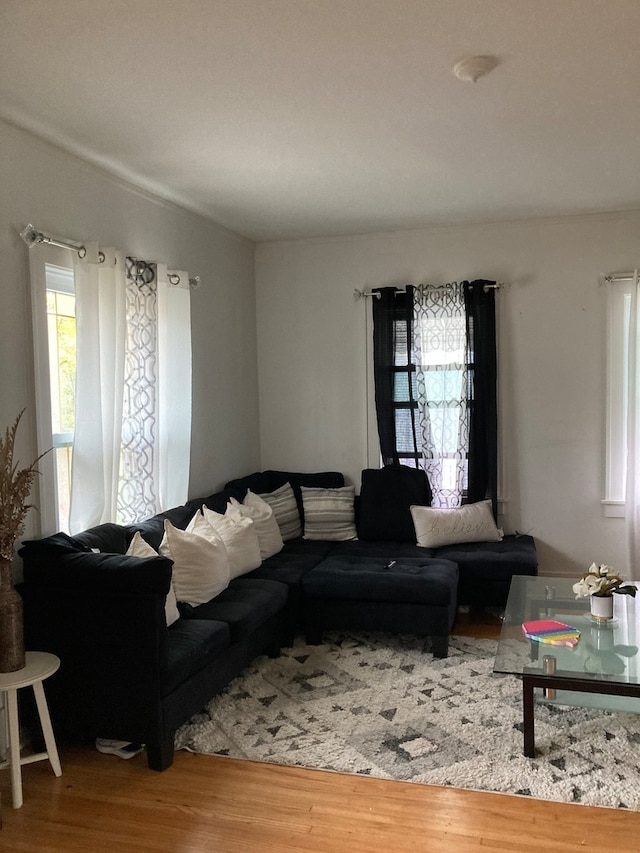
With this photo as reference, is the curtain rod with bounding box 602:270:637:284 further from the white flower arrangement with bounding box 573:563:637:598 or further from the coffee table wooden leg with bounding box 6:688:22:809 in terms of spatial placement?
the coffee table wooden leg with bounding box 6:688:22:809

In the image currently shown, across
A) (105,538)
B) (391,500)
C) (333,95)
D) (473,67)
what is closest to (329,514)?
(391,500)

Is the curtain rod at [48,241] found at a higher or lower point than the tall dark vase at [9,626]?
higher

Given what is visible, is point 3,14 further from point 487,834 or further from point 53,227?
point 487,834

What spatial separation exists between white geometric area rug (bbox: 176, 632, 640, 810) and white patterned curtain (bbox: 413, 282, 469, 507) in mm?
1500

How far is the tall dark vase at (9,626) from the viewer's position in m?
2.63

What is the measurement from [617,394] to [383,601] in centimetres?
229

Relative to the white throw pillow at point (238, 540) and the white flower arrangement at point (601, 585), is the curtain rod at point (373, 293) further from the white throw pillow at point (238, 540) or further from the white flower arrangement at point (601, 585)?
the white flower arrangement at point (601, 585)

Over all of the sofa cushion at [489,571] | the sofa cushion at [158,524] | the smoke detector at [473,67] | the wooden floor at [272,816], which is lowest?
the wooden floor at [272,816]

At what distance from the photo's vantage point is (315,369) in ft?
18.0

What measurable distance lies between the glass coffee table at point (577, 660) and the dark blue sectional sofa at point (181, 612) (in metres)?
0.64

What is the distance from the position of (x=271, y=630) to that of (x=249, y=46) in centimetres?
275

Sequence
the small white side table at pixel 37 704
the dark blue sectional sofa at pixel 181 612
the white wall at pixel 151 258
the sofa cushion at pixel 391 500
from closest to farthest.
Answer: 1. the small white side table at pixel 37 704
2. the dark blue sectional sofa at pixel 181 612
3. the white wall at pixel 151 258
4. the sofa cushion at pixel 391 500

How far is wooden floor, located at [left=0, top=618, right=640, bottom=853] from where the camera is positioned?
2.35 metres

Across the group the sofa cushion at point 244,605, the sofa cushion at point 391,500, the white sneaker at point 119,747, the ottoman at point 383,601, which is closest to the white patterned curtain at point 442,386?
the sofa cushion at point 391,500
